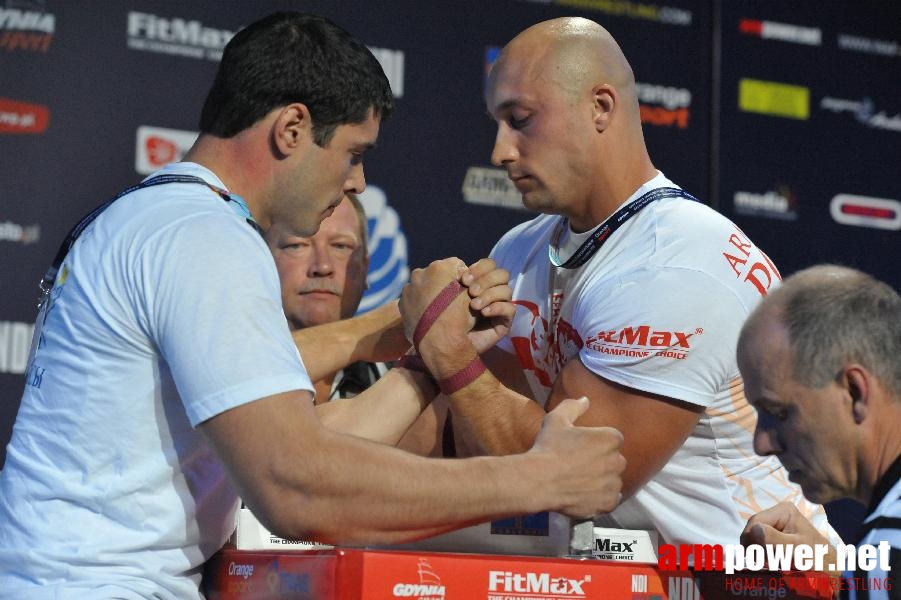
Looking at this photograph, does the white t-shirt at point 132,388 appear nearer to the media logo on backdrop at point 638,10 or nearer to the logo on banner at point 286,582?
the logo on banner at point 286,582

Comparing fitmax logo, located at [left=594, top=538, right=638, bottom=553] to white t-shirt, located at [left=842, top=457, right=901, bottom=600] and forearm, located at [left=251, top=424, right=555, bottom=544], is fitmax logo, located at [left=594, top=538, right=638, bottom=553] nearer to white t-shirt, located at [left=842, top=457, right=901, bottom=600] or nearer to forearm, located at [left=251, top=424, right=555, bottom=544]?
forearm, located at [left=251, top=424, right=555, bottom=544]

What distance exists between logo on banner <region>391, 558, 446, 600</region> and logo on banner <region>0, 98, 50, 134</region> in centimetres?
246

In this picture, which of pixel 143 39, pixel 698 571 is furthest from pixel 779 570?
pixel 143 39

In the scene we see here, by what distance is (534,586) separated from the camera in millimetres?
1496

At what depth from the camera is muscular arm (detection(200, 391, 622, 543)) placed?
146 centimetres

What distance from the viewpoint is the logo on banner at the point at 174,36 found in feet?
11.7

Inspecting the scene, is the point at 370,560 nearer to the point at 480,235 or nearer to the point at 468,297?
the point at 468,297

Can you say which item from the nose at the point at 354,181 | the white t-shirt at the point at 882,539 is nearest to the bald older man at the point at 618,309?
the nose at the point at 354,181

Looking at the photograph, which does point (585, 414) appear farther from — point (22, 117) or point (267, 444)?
point (22, 117)

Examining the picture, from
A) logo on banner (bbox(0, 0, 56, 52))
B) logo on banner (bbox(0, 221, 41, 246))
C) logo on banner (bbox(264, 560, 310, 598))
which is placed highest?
logo on banner (bbox(0, 0, 56, 52))

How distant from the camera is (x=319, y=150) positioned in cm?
182

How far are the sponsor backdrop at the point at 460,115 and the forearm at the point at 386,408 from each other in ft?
5.25

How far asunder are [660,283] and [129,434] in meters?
0.98

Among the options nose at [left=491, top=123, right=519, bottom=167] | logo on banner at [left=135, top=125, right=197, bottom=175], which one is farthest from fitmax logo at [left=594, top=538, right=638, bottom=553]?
logo on banner at [left=135, top=125, right=197, bottom=175]
